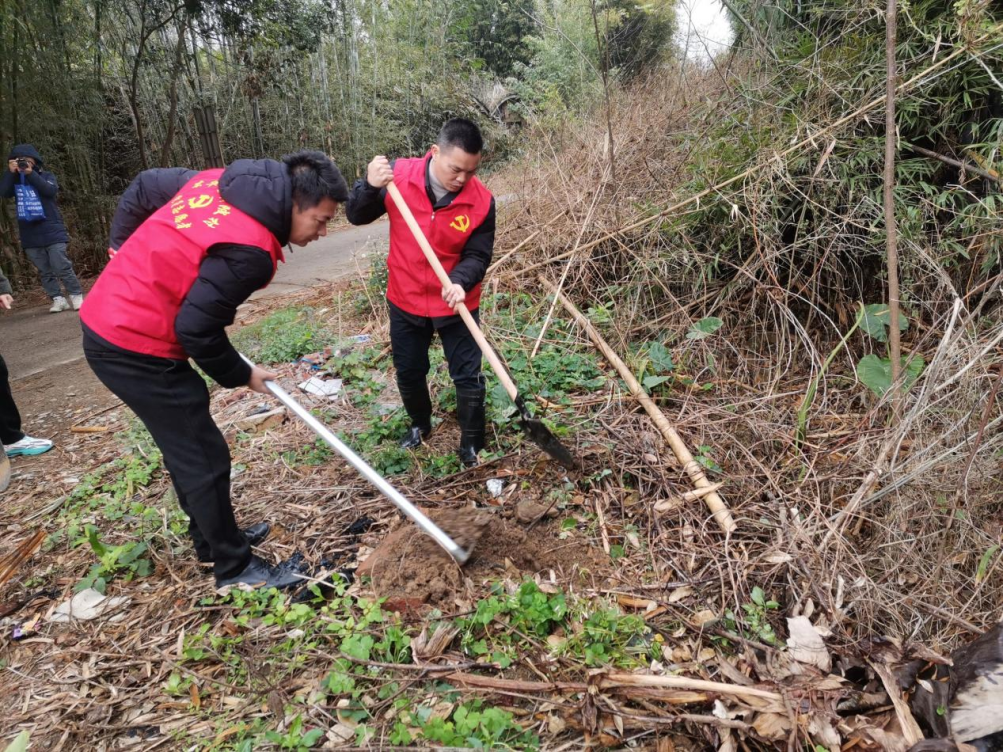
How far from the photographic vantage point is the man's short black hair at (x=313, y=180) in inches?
79.6

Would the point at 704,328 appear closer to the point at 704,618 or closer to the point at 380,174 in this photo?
the point at 704,618

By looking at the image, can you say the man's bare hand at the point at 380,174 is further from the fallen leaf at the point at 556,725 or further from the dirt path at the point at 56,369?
the dirt path at the point at 56,369

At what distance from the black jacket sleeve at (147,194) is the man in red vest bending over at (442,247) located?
728mm

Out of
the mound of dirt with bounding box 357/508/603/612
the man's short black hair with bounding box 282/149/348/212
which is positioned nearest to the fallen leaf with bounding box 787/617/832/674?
the mound of dirt with bounding box 357/508/603/612

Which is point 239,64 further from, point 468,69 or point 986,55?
point 986,55

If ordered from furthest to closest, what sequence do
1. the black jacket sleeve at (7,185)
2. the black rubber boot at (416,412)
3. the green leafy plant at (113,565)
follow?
the black jacket sleeve at (7,185)
the black rubber boot at (416,412)
the green leafy plant at (113,565)

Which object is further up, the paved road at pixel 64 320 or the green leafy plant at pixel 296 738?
the paved road at pixel 64 320

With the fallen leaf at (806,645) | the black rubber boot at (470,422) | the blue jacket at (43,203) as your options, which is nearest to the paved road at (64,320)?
the blue jacket at (43,203)

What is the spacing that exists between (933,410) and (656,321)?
6.04 feet

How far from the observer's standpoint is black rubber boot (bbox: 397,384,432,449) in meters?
3.15

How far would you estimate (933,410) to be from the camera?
2.28m

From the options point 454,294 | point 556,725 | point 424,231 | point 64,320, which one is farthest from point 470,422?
point 64,320

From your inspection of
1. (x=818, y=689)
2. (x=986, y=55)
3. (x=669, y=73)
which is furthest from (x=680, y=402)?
(x=669, y=73)

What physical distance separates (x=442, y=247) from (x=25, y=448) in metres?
3.17
